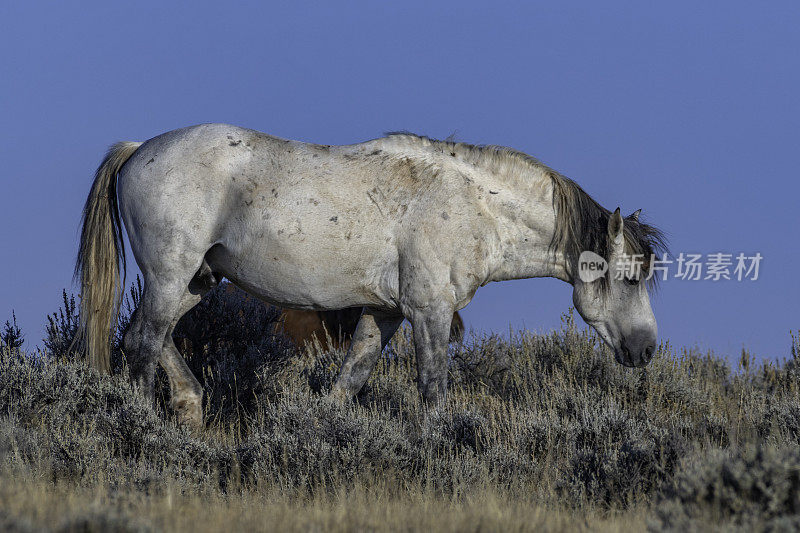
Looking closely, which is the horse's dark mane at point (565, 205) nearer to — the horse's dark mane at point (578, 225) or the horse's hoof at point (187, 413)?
the horse's dark mane at point (578, 225)

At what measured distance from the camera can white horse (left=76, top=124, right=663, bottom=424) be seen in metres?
6.75

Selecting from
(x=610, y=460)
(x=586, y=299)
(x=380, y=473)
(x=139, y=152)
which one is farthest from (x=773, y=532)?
(x=139, y=152)

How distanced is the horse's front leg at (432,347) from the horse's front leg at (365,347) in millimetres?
705

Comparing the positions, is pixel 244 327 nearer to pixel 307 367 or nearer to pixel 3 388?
pixel 307 367

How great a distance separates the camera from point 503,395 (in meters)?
9.53

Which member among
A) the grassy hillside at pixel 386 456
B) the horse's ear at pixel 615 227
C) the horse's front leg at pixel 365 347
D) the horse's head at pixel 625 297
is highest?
the horse's ear at pixel 615 227

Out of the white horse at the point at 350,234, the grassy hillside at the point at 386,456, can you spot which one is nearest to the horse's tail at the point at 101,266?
the white horse at the point at 350,234

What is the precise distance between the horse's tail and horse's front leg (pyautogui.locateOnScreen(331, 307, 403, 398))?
7.14ft

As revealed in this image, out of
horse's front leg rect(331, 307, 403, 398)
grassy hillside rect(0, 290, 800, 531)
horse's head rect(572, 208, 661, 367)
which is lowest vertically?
grassy hillside rect(0, 290, 800, 531)

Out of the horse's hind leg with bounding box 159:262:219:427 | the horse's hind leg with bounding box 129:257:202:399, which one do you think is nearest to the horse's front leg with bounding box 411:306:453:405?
the horse's hind leg with bounding box 129:257:202:399

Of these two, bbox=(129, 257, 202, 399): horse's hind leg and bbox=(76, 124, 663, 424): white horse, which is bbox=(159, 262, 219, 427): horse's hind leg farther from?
bbox=(129, 257, 202, 399): horse's hind leg

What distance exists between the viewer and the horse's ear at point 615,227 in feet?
22.8

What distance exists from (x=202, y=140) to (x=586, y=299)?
12.1 feet

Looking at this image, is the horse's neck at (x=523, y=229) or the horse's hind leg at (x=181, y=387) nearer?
the horse's neck at (x=523, y=229)
